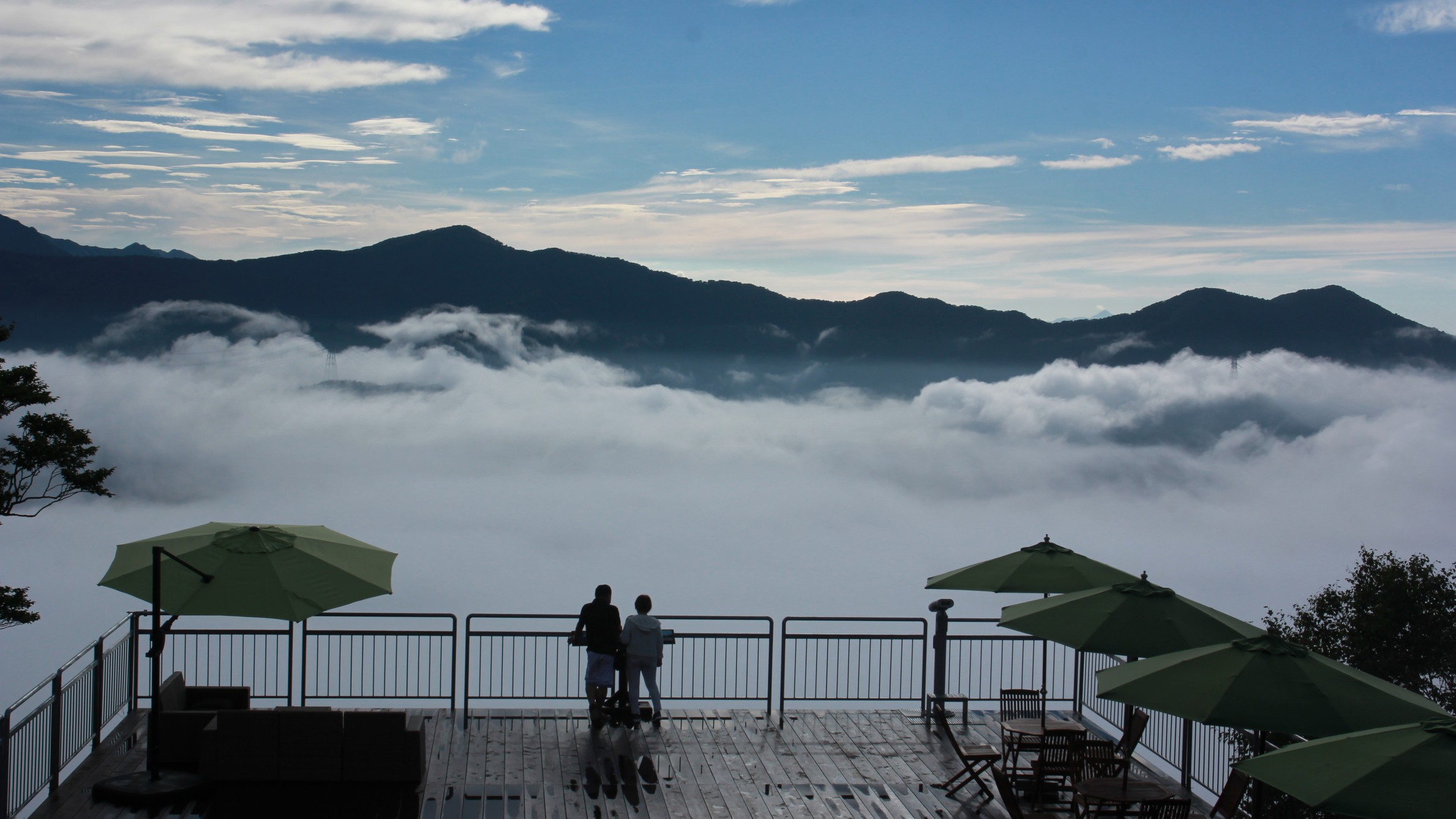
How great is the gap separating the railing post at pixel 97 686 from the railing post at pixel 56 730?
1.06 meters

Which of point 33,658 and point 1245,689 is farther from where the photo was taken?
point 33,658

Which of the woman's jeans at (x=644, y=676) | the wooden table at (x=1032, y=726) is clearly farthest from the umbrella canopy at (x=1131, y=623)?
the woman's jeans at (x=644, y=676)

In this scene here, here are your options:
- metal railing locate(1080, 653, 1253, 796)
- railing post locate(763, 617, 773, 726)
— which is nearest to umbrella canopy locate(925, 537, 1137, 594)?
metal railing locate(1080, 653, 1253, 796)

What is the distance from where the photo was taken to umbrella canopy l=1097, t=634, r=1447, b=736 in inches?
285

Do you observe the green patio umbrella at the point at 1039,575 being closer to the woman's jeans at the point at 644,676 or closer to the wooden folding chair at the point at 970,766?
the wooden folding chair at the point at 970,766

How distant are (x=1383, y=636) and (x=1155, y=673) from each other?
1219 inches

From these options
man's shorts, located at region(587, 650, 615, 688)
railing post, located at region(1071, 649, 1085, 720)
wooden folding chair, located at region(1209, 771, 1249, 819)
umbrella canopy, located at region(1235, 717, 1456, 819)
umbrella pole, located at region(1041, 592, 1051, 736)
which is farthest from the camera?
railing post, located at region(1071, 649, 1085, 720)

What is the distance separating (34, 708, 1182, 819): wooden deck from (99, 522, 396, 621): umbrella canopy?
191 cm

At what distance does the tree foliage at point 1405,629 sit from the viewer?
105ft

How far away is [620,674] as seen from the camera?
1226 cm

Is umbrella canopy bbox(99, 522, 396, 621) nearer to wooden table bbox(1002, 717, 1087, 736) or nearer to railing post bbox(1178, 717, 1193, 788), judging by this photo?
wooden table bbox(1002, 717, 1087, 736)

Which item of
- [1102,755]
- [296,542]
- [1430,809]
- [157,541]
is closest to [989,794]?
[1102,755]

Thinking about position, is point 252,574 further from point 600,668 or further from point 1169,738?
point 1169,738

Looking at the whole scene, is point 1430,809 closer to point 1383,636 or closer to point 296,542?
point 296,542
